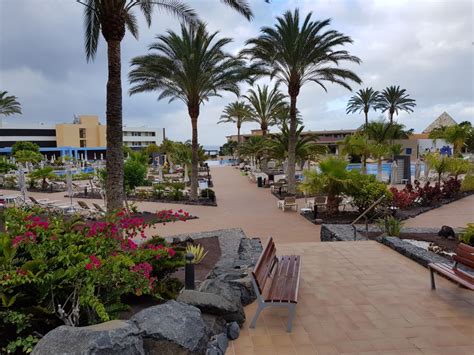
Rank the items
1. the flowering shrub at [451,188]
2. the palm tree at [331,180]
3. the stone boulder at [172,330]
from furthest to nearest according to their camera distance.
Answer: the flowering shrub at [451,188] < the palm tree at [331,180] < the stone boulder at [172,330]

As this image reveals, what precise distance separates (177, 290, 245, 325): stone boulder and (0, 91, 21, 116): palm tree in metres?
43.5

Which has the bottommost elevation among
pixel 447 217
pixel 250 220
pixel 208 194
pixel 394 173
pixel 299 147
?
pixel 250 220

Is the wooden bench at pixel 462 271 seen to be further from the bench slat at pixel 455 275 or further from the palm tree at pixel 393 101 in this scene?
the palm tree at pixel 393 101

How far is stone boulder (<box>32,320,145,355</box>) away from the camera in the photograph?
289cm

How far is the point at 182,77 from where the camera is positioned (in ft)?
56.9

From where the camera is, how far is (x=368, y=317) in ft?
15.0

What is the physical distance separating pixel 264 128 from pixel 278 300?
110 feet

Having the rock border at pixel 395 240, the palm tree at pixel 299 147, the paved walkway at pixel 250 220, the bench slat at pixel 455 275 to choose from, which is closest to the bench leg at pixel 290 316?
the bench slat at pixel 455 275

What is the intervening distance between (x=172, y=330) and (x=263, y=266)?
169 cm

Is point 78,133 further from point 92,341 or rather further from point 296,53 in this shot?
point 92,341

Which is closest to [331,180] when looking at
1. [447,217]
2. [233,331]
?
[447,217]

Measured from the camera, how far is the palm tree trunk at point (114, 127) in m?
8.02

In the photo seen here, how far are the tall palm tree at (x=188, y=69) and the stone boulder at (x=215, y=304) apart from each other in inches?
575

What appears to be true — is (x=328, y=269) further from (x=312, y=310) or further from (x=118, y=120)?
(x=118, y=120)
